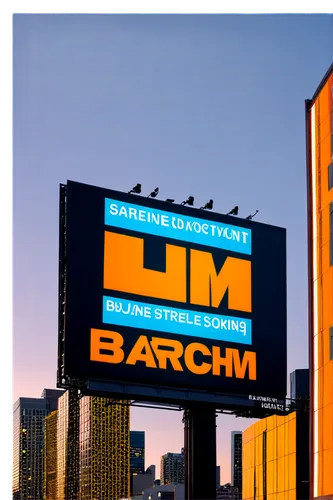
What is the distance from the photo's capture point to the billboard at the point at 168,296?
100ft

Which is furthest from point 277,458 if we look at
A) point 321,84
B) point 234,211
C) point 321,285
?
point 321,84

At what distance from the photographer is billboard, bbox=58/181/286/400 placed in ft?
100

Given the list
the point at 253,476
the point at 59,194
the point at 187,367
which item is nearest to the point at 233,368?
the point at 187,367

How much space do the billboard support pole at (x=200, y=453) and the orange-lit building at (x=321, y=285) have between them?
489 centimetres

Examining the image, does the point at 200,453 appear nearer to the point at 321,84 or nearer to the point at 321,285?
the point at 321,285

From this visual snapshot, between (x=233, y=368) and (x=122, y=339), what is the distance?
166 inches

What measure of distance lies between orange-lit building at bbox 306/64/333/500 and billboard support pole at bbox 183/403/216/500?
489 centimetres

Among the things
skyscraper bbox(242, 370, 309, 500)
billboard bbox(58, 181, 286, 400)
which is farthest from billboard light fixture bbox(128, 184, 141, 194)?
skyscraper bbox(242, 370, 309, 500)

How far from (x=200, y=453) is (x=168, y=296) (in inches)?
197


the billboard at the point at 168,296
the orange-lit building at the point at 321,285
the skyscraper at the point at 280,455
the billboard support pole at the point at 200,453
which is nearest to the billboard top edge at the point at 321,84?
the orange-lit building at the point at 321,285

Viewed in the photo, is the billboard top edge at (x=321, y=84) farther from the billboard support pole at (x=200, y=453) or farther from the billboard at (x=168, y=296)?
the billboard support pole at (x=200, y=453)

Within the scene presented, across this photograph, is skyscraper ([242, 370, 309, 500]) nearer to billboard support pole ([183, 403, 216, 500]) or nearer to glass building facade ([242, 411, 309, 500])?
glass building facade ([242, 411, 309, 500])
